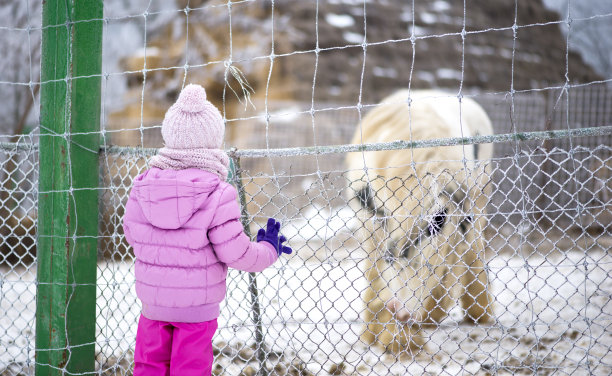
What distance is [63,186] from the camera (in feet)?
6.97

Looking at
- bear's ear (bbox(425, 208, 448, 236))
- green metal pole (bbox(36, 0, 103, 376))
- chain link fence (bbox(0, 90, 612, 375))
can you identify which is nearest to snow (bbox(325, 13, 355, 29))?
chain link fence (bbox(0, 90, 612, 375))

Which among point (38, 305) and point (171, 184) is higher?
point (171, 184)

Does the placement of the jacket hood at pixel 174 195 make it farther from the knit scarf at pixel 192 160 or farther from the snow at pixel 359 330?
the snow at pixel 359 330

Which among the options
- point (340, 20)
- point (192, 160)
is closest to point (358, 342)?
point (192, 160)

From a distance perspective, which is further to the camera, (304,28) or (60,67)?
(304,28)

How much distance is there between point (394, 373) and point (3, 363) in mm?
1933

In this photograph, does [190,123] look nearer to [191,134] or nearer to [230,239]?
[191,134]

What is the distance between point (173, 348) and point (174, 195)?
1.61 ft

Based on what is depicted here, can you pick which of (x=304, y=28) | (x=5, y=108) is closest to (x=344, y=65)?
(x=304, y=28)

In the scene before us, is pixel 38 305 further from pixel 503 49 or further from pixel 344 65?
pixel 503 49

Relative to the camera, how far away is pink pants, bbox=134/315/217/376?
1644mm

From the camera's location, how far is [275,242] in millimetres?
1777

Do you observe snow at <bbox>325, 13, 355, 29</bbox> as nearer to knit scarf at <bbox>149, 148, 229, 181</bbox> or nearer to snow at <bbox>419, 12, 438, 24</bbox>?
snow at <bbox>419, 12, 438, 24</bbox>

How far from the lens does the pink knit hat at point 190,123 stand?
1.65 metres
